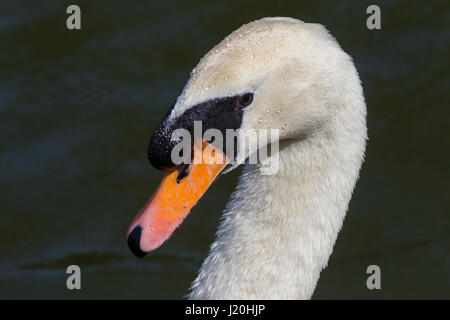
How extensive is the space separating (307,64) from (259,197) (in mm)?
807

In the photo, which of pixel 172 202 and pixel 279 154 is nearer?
pixel 172 202

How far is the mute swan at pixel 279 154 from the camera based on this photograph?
4.48 meters

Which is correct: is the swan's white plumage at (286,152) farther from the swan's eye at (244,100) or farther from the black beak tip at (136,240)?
the black beak tip at (136,240)

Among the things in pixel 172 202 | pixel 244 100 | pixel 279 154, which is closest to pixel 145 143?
pixel 279 154

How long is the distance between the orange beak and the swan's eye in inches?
9.9

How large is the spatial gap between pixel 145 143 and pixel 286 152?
3.77m

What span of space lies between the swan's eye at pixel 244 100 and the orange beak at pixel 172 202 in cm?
25

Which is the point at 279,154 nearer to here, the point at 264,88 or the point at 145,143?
the point at 264,88

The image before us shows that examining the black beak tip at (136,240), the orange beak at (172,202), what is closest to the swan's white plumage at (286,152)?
the orange beak at (172,202)

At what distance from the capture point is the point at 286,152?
191 inches

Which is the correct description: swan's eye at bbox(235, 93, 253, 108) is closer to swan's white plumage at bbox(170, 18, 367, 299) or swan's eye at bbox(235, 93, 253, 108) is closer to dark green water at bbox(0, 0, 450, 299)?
swan's white plumage at bbox(170, 18, 367, 299)

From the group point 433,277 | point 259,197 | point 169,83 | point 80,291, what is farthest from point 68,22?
point 259,197

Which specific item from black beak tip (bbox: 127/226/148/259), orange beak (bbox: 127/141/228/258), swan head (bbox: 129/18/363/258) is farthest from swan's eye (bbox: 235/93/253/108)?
black beak tip (bbox: 127/226/148/259)
